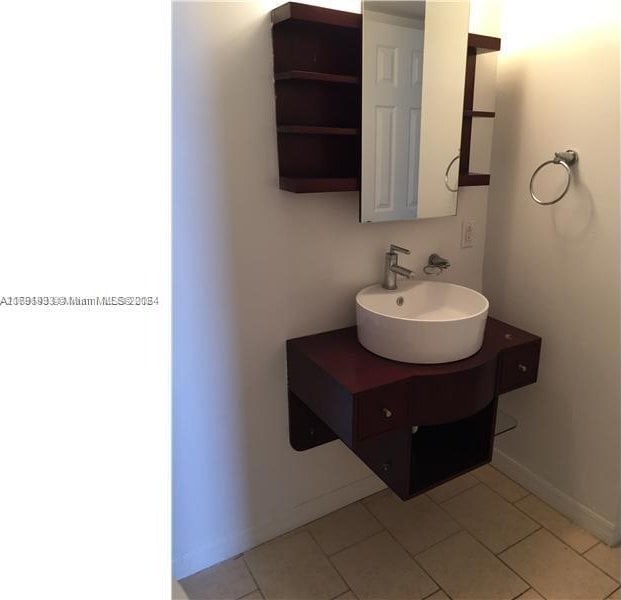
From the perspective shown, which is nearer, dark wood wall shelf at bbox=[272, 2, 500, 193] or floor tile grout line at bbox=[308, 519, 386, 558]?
dark wood wall shelf at bbox=[272, 2, 500, 193]

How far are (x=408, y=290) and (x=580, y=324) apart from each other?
0.58 meters

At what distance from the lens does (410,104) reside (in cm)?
151

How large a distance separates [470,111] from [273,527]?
5.21ft

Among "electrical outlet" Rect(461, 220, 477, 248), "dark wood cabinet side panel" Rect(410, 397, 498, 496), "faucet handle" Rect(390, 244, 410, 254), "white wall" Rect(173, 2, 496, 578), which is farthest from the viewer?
"electrical outlet" Rect(461, 220, 477, 248)

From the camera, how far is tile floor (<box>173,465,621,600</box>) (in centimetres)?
154

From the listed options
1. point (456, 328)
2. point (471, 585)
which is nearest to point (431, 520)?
point (471, 585)

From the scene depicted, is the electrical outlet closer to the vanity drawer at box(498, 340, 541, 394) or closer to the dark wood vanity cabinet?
the dark wood vanity cabinet

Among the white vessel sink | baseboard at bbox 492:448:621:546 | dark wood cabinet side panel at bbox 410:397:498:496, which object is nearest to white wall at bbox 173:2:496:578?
the white vessel sink

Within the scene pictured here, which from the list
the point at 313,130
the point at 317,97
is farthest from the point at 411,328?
the point at 317,97

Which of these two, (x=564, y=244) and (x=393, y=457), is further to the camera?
(x=564, y=244)

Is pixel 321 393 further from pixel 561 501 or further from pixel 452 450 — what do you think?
pixel 561 501

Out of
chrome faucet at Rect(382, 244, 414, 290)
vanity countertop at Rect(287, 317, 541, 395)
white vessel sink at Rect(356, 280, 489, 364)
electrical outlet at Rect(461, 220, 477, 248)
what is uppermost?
electrical outlet at Rect(461, 220, 477, 248)
